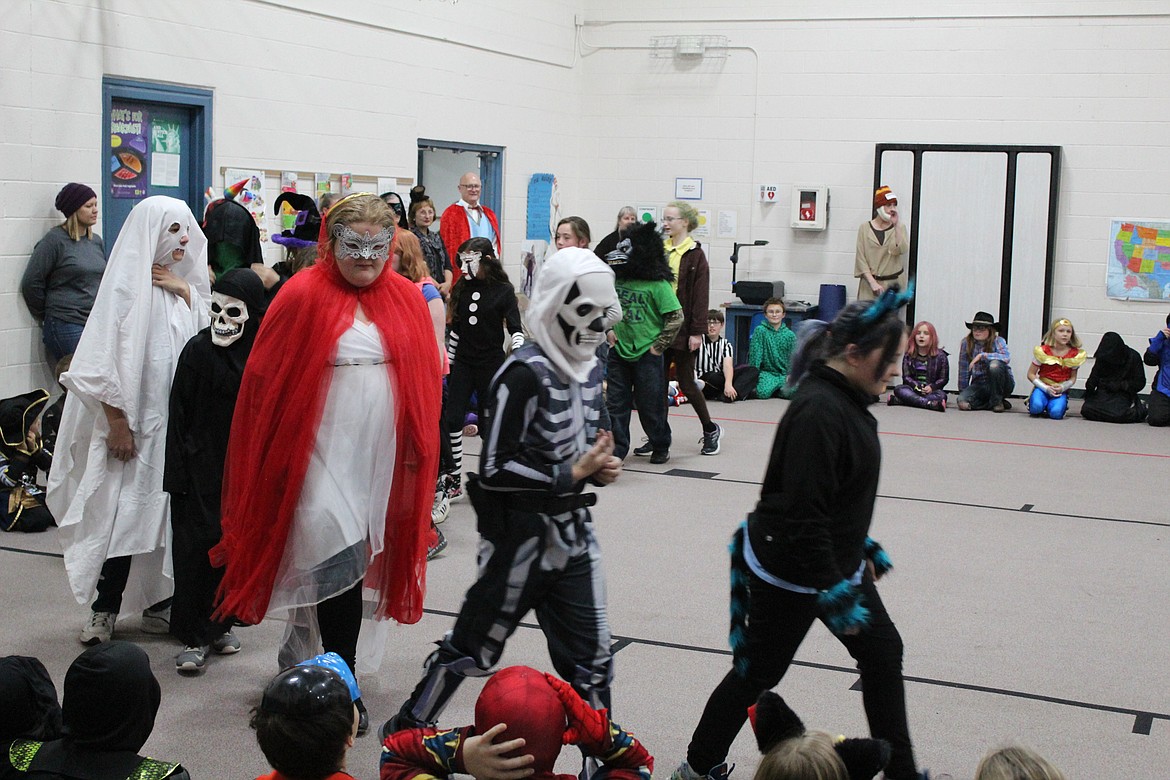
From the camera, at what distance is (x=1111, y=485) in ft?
25.2

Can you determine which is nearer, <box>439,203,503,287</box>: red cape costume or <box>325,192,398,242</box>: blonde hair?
<box>325,192,398,242</box>: blonde hair

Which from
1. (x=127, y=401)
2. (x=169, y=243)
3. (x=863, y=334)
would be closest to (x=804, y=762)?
(x=863, y=334)

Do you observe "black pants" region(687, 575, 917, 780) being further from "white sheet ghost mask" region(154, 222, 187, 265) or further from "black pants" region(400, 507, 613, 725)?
"white sheet ghost mask" region(154, 222, 187, 265)

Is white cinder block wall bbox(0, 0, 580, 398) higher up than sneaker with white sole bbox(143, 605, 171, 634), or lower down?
higher up

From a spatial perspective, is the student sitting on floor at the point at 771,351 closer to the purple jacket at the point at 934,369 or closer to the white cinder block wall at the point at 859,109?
the purple jacket at the point at 934,369

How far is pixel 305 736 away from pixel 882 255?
10.2 metres

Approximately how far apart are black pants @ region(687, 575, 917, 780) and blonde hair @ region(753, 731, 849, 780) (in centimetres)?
67

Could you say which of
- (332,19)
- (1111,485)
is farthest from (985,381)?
(332,19)

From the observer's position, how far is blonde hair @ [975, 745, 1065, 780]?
204 cm

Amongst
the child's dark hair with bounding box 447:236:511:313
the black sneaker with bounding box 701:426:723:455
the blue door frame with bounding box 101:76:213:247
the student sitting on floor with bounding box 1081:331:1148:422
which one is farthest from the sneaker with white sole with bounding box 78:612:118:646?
the student sitting on floor with bounding box 1081:331:1148:422

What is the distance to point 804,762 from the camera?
218cm

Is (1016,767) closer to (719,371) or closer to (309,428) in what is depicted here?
(309,428)

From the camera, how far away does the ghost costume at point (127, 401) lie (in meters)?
4.17

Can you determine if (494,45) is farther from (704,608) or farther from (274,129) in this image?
(704,608)
